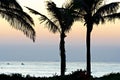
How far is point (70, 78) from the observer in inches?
1091

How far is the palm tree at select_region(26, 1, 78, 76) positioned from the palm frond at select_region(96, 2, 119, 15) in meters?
1.98

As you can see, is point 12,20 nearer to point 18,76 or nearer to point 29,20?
point 29,20

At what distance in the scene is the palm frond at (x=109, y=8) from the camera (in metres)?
41.2

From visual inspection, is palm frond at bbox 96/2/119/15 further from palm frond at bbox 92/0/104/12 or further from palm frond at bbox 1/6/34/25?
palm frond at bbox 1/6/34/25

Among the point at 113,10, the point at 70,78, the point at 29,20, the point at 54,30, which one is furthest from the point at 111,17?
the point at 70,78

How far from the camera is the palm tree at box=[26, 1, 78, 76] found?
41.9 m

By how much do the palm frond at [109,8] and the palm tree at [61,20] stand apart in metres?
1.98

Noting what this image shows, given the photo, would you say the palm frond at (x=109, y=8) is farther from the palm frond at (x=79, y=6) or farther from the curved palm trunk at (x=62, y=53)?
the curved palm trunk at (x=62, y=53)

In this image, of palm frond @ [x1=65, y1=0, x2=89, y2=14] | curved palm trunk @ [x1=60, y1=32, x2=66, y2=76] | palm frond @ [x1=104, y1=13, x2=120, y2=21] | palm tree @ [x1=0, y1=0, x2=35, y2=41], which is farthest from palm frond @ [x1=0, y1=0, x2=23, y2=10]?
palm frond @ [x1=104, y1=13, x2=120, y2=21]

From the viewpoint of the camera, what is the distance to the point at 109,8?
1629 inches

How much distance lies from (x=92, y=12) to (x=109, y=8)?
6.05 ft

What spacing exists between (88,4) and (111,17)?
78.7 inches

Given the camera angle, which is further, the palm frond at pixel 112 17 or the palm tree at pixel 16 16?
the palm frond at pixel 112 17

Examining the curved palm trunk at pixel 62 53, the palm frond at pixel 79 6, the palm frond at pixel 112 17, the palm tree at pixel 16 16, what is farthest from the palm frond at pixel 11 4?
the palm frond at pixel 112 17
